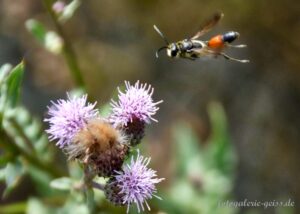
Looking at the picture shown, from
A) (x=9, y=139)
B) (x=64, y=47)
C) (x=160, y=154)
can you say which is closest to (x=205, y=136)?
(x=160, y=154)

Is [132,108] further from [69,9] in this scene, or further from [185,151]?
[185,151]

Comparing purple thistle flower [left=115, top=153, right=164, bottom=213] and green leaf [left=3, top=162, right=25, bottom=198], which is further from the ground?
green leaf [left=3, top=162, right=25, bottom=198]

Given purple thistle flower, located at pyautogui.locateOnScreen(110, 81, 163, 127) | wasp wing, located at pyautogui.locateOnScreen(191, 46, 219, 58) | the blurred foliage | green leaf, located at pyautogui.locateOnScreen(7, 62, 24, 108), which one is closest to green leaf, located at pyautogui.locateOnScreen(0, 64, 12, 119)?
green leaf, located at pyautogui.locateOnScreen(7, 62, 24, 108)

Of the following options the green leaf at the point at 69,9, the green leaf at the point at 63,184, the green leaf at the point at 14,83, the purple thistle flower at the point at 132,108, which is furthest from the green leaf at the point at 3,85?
the purple thistle flower at the point at 132,108

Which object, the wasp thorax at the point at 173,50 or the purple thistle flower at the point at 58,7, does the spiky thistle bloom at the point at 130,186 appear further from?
the purple thistle flower at the point at 58,7

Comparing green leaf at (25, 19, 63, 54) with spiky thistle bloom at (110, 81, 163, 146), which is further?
green leaf at (25, 19, 63, 54)

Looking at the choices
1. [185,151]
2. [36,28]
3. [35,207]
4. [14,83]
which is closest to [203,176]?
[185,151]

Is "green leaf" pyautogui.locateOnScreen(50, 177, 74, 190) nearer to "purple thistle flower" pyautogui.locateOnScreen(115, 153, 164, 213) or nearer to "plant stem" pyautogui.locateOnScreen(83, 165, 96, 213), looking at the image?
"plant stem" pyautogui.locateOnScreen(83, 165, 96, 213)
